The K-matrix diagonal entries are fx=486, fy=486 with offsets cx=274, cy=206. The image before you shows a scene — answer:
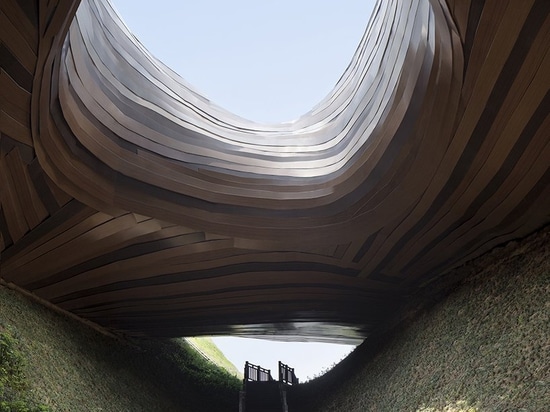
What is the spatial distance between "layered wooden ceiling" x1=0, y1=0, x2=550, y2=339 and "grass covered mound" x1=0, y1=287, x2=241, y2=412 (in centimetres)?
77

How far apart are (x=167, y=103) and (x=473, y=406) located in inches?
291

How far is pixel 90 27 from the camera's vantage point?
27.3 ft

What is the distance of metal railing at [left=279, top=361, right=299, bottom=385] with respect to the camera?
1472 centimetres

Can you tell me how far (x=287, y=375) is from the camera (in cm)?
1518

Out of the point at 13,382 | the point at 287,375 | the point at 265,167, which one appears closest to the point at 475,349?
the point at 265,167

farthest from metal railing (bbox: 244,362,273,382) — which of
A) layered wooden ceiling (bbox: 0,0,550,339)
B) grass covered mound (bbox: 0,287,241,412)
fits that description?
layered wooden ceiling (bbox: 0,0,550,339)

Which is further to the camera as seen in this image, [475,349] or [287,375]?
[287,375]

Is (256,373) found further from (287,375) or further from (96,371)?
(96,371)

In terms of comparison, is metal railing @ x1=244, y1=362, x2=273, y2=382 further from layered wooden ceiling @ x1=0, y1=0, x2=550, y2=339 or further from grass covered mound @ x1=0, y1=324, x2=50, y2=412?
grass covered mound @ x1=0, y1=324, x2=50, y2=412

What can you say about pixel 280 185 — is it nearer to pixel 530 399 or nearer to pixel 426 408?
pixel 426 408

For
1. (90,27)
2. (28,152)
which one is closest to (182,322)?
(28,152)

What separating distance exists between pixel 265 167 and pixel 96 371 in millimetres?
5815

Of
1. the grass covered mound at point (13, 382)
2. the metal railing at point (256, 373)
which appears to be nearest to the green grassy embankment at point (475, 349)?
the metal railing at point (256, 373)

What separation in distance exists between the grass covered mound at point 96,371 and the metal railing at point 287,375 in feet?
4.93
